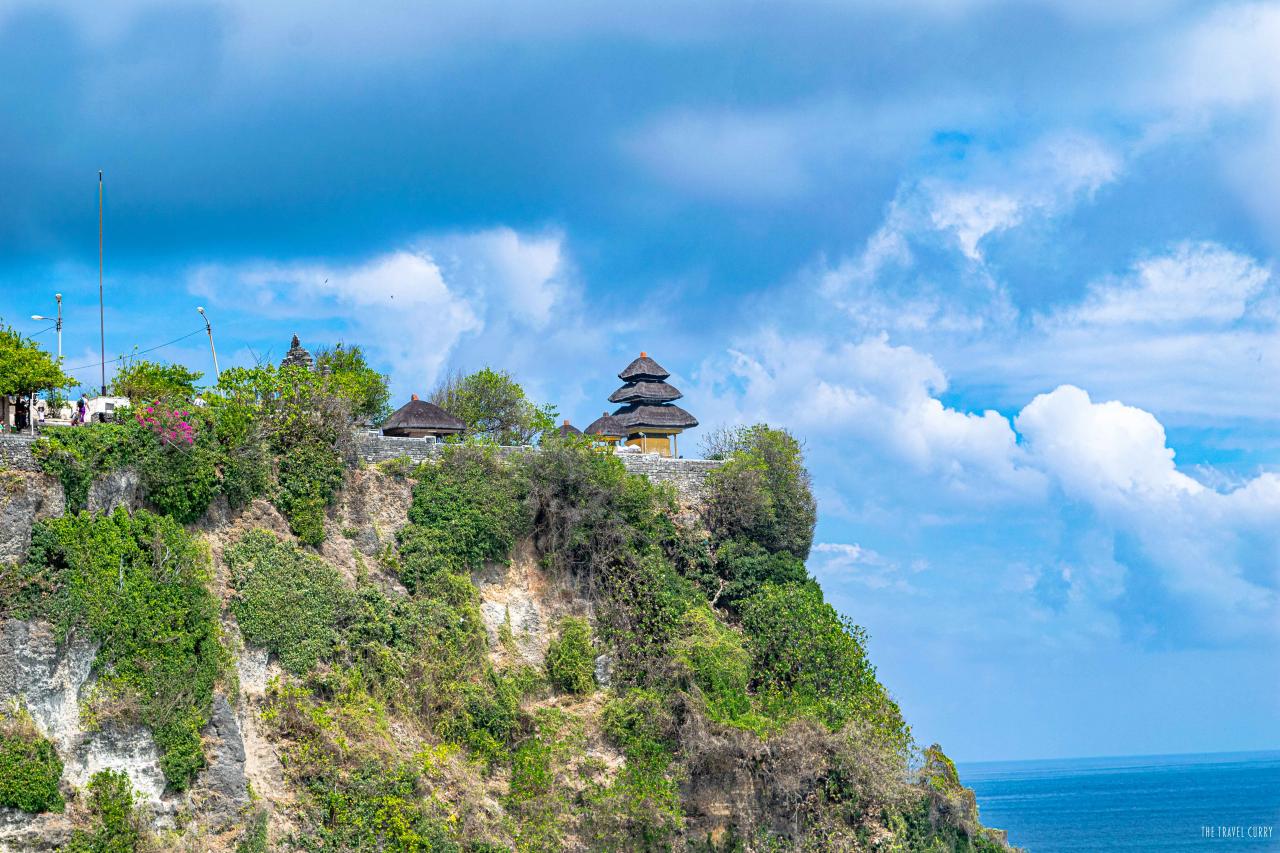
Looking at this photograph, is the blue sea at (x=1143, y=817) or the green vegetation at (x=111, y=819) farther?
the blue sea at (x=1143, y=817)

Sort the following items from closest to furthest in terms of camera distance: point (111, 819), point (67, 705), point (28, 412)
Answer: point (111, 819), point (67, 705), point (28, 412)

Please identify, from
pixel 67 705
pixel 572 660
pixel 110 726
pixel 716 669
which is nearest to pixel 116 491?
pixel 67 705

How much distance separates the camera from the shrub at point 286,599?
2975 cm

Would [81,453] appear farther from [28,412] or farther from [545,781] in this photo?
[545,781]

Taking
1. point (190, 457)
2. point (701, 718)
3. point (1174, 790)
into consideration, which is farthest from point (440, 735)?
point (1174, 790)

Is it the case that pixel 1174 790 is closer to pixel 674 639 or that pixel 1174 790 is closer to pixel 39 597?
pixel 674 639

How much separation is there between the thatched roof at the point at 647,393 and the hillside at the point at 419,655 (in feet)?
9.59

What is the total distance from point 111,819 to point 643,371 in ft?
69.4

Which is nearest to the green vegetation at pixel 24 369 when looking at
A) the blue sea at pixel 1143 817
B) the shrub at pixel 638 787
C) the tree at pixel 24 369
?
the tree at pixel 24 369

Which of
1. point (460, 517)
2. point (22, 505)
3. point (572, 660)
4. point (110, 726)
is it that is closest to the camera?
point (110, 726)

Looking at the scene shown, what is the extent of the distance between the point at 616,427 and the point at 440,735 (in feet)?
44.3

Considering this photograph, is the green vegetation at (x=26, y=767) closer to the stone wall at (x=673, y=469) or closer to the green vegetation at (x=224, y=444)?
the green vegetation at (x=224, y=444)

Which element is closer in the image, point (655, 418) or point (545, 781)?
point (545, 781)

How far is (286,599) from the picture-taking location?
3034 centimetres
